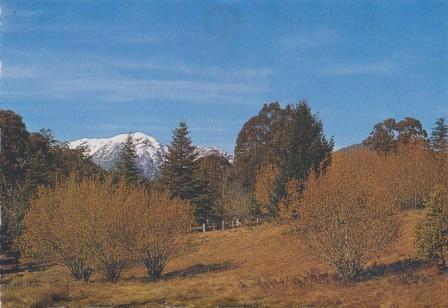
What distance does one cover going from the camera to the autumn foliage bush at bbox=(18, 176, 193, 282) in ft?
91.9

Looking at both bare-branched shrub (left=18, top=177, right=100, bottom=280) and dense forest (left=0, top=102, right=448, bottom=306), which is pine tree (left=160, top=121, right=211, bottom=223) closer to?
dense forest (left=0, top=102, right=448, bottom=306)

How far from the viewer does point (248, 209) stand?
52.8 meters

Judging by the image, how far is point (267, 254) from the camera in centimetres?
3092

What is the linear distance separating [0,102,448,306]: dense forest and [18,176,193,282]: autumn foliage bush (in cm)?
6

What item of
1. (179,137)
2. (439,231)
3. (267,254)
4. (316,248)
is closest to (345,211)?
(316,248)

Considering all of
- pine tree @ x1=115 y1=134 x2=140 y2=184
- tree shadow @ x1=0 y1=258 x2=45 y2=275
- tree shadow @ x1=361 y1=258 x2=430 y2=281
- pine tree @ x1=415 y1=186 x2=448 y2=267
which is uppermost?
pine tree @ x1=115 y1=134 x2=140 y2=184

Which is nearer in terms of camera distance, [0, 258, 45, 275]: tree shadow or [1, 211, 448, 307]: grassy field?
[1, 211, 448, 307]: grassy field

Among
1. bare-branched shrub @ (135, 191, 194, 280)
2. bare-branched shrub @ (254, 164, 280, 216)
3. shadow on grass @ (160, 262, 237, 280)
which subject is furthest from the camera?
bare-branched shrub @ (254, 164, 280, 216)

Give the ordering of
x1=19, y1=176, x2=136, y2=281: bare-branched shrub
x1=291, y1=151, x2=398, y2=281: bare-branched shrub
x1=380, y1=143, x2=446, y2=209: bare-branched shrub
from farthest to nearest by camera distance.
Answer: x1=380, y1=143, x2=446, y2=209: bare-branched shrub → x1=19, y1=176, x2=136, y2=281: bare-branched shrub → x1=291, y1=151, x2=398, y2=281: bare-branched shrub

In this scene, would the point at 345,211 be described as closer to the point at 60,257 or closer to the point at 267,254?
the point at 267,254

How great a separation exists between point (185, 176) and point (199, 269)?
2626cm

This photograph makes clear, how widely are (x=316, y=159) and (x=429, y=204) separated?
56.4 ft

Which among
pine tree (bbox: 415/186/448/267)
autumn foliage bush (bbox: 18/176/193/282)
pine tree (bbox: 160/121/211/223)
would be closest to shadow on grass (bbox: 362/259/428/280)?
pine tree (bbox: 415/186/448/267)

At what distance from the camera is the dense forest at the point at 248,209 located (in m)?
20.4
